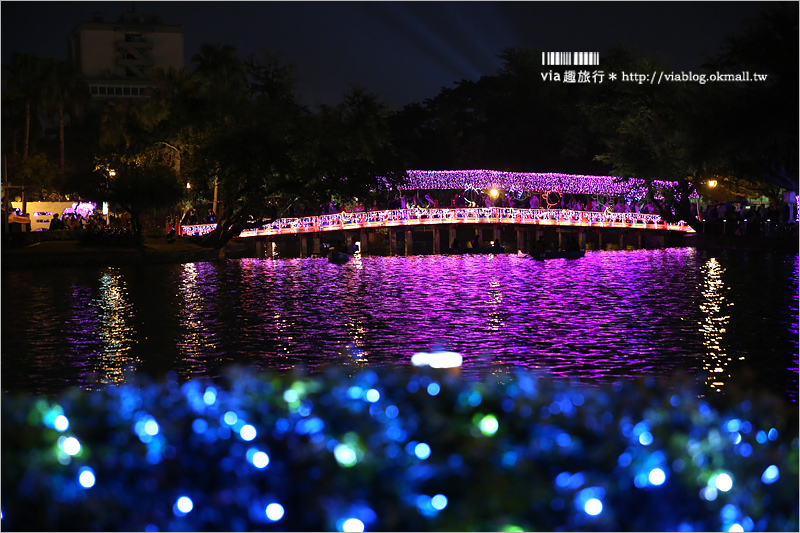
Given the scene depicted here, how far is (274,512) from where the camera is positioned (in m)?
5.15

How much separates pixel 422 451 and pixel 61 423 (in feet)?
7.94

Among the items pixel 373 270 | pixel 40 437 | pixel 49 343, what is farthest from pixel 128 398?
pixel 373 270

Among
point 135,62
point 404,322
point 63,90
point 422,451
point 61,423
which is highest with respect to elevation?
point 135,62

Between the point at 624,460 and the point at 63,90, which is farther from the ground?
the point at 63,90

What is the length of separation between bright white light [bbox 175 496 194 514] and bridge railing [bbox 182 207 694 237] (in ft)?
155

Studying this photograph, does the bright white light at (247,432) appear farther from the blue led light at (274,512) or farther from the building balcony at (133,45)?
the building balcony at (133,45)

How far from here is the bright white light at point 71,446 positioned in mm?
5729

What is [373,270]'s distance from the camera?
1447 inches

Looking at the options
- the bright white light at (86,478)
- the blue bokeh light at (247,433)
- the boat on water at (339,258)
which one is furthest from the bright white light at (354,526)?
the boat on water at (339,258)

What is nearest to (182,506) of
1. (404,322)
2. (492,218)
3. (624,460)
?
(624,460)

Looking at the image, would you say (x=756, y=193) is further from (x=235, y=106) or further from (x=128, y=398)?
(x=128, y=398)

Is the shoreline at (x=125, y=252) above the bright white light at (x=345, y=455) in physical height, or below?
above

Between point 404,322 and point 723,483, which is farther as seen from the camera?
point 404,322

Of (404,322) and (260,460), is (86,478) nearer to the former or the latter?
(260,460)
